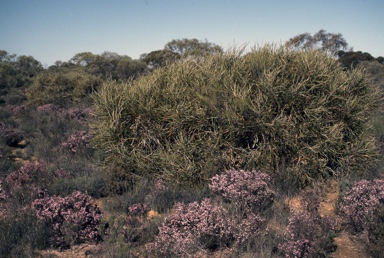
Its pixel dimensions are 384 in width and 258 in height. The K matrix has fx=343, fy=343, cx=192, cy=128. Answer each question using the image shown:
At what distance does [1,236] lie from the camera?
16.4 feet

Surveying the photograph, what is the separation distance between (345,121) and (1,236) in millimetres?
6969

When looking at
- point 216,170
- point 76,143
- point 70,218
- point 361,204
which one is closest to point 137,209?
point 70,218

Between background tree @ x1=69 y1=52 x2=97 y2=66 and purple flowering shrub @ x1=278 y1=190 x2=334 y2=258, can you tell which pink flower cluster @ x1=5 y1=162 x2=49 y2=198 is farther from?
background tree @ x1=69 y1=52 x2=97 y2=66

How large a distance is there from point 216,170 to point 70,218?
2995 mm

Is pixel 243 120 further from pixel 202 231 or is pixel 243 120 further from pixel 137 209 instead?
pixel 202 231

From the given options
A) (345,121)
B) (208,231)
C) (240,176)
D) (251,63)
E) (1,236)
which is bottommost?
(1,236)

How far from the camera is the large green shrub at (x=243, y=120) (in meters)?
7.07

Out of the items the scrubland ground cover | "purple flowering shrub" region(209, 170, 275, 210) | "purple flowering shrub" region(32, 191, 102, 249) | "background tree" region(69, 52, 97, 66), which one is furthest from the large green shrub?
"background tree" region(69, 52, 97, 66)

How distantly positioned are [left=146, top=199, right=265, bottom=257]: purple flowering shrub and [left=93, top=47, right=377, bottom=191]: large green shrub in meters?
1.90

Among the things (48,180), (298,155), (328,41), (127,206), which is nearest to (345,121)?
(298,155)

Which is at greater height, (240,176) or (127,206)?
(240,176)

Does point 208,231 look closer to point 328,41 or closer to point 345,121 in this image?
point 345,121

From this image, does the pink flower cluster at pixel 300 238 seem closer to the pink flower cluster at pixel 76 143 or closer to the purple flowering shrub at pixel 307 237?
the purple flowering shrub at pixel 307 237

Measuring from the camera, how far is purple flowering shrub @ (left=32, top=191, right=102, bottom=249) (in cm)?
523
